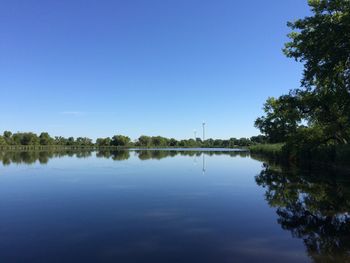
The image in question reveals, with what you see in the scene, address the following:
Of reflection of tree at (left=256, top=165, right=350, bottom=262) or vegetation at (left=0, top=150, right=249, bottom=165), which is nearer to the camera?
reflection of tree at (left=256, top=165, right=350, bottom=262)

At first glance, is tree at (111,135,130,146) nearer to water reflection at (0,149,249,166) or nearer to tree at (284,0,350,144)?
water reflection at (0,149,249,166)

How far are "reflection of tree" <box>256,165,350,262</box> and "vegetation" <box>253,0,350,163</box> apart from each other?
912cm

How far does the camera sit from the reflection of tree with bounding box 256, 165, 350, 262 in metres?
8.18

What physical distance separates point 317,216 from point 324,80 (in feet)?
54.8

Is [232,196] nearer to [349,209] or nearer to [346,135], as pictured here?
[349,209]

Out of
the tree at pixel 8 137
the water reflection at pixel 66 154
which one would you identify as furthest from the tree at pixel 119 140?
the water reflection at pixel 66 154

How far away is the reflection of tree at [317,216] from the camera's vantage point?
818cm

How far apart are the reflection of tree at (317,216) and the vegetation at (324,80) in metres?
9.12

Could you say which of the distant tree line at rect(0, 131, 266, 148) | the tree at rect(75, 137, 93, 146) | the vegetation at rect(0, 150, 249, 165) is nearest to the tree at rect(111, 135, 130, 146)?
the distant tree line at rect(0, 131, 266, 148)

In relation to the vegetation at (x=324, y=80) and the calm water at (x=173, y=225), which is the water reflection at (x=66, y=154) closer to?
the vegetation at (x=324, y=80)

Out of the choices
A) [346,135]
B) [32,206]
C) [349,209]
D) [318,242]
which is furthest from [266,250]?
[346,135]

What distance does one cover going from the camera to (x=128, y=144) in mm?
189250

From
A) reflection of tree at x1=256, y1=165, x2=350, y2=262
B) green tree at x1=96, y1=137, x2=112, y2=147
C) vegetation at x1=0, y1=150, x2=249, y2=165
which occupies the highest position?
green tree at x1=96, y1=137, x2=112, y2=147

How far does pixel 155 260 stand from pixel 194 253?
1.04 metres
